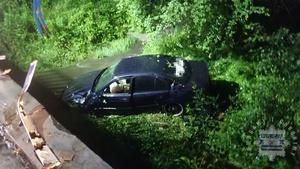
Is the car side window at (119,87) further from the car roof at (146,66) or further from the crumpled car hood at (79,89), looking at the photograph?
the crumpled car hood at (79,89)

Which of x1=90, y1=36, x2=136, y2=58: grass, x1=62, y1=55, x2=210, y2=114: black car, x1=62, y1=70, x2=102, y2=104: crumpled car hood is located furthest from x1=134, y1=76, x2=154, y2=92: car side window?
x1=90, y1=36, x2=136, y2=58: grass

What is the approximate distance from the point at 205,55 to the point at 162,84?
8.32 feet

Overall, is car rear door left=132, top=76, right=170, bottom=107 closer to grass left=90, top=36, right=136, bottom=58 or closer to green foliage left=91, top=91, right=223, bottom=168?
green foliage left=91, top=91, right=223, bottom=168

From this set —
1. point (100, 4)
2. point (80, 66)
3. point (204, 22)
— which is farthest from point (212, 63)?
point (100, 4)

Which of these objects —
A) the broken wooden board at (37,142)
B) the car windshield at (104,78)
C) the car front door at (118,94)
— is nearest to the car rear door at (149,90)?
the car front door at (118,94)

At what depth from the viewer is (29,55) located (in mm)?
10398

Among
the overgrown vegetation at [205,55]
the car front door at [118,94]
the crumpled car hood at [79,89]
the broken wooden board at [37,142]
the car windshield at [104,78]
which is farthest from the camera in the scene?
the crumpled car hood at [79,89]

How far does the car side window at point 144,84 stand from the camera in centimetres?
673

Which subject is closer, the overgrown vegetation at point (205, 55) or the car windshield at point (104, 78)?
the overgrown vegetation at point (205, 55)

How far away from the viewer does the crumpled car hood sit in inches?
282

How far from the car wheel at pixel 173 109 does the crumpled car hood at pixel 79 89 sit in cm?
203

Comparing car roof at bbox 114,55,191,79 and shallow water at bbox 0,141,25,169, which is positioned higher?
shallow water at bbox 0,141,25,169

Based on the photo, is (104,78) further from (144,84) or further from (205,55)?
(205,55)

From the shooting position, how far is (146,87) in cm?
675
